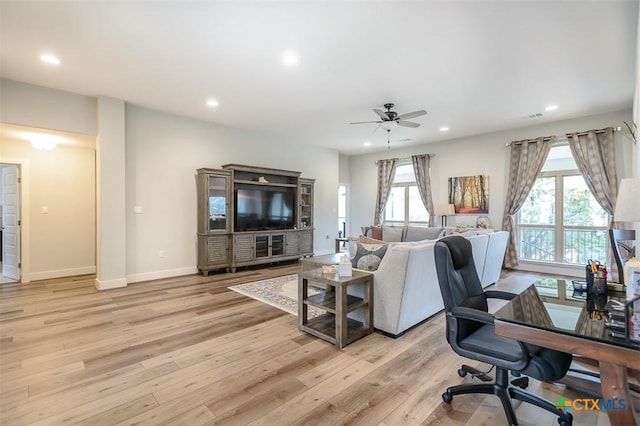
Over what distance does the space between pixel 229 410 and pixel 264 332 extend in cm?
121

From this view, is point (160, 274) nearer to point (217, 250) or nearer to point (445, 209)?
point (217, 250)

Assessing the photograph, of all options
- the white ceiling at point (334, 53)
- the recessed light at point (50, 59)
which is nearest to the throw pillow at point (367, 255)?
the white ceiling at point (334, 53)

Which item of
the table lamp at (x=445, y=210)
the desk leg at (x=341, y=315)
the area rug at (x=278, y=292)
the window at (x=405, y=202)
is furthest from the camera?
the window at (x=405, y=202)

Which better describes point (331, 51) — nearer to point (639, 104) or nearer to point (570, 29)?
point (570, 29)

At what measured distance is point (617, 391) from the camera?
1270 millimetres

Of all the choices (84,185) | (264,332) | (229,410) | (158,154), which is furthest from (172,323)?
(84,185)

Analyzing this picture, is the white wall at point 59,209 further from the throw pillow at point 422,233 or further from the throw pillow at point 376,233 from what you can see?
the throw pillow at point 422,233

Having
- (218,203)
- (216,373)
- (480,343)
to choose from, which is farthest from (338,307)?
(218,203)

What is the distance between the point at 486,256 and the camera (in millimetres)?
4594

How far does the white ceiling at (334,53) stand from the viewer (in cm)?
261

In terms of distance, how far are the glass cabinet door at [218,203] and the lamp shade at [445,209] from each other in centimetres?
477

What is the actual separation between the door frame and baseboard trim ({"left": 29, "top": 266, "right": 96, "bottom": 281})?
0.09m

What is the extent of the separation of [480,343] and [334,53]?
3027mm

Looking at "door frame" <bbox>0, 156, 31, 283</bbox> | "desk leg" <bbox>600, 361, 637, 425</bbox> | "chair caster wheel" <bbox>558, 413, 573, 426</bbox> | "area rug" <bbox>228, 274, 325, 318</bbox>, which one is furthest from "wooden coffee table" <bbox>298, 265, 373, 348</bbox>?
"door frame" <bbox>0, 156, 31, 283</bbox>
